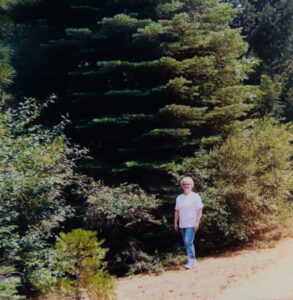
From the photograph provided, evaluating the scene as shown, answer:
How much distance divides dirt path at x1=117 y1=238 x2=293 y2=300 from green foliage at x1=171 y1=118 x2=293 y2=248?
778mm

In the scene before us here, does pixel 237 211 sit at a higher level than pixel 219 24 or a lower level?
lower

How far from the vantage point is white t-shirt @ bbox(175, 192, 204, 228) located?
29.0 feet

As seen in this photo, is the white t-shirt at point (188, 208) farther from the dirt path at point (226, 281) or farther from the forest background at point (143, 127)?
the forest background at point (143, 127)

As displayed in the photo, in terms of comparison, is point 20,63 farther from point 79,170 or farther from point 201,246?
point 201,246

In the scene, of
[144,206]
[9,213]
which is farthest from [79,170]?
[9,213]

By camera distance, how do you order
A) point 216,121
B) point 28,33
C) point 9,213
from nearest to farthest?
point 9,213
point 216,121
point 28,33

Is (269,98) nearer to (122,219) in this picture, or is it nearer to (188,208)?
(122,219)

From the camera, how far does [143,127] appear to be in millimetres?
11297

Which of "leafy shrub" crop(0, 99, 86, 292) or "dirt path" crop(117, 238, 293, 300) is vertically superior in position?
"leafy shrub" crop(0, 99, 86, 292)

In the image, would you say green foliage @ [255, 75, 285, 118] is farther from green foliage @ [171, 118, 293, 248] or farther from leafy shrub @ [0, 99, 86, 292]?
leafy shrub @ [0, 99, 86, 292]

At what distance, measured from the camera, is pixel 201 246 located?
10.8 meters

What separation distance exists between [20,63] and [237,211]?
728 cm

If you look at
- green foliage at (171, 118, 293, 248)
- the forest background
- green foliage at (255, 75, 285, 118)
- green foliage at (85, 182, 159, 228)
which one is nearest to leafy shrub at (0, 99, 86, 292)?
the forest background

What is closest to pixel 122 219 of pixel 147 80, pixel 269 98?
pixel 147 80
